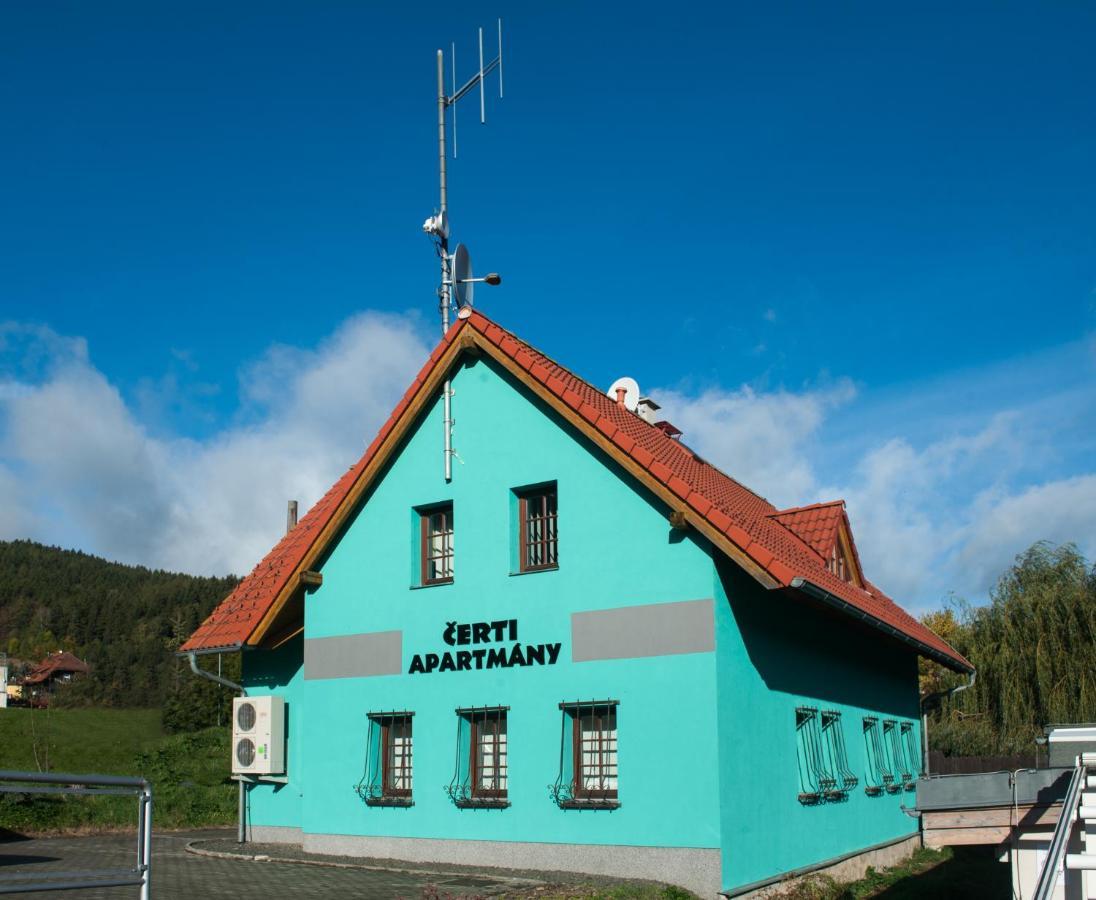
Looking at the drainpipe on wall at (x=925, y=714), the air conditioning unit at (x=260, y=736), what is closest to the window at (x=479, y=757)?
the air conditioning unit at (x=260, y=736)

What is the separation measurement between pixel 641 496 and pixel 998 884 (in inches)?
365

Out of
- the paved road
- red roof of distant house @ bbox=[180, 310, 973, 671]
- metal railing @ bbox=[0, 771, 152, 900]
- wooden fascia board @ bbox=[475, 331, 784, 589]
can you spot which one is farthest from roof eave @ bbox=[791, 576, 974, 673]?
metal railing @ bbox=[0, 771, 152, 900]

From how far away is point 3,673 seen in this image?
83562 millimetres

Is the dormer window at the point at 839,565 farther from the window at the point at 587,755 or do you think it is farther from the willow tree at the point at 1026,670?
the willow tree at the point at 1026,670

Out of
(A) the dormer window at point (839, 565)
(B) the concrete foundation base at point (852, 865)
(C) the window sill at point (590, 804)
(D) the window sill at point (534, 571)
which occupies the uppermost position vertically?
(A) the dormer window at point (839, 565)

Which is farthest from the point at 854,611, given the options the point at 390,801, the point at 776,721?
the point at 390,801

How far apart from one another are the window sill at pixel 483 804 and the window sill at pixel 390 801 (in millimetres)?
844

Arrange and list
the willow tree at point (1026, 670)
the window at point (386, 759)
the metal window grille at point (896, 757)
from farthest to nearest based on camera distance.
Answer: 1. the willow tree at point (1026, 670)
2. the metal window grille at point (896, 757)
3. the window at point (386, 759)

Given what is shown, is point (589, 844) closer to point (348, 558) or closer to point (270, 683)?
point (348, 558)

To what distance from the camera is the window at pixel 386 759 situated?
15.7 m

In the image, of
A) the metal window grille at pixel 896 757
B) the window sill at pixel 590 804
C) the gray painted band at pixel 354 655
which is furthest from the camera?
the metal window grille at pixel 896 757

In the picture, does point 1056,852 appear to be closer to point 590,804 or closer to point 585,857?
point 590,804

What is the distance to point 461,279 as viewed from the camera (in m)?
16.6

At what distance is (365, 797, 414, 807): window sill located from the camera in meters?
15.3
